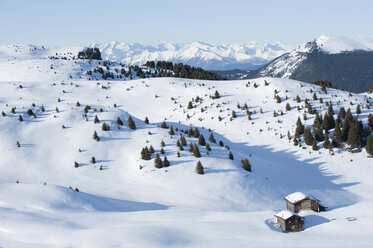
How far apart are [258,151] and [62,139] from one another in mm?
35268

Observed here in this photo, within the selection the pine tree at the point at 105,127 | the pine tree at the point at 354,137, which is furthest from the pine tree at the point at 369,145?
the pine tree at the point at 105,127

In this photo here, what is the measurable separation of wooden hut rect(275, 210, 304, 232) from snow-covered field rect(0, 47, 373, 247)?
0.85m

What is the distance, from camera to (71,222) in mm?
27688

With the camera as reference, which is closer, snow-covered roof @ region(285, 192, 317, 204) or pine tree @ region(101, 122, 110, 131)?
snow-covered roof @ region(285, 192, 317, 204)

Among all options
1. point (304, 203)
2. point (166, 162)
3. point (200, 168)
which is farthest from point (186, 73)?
point (304, 203)

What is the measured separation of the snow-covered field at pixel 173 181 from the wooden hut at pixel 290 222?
85cm

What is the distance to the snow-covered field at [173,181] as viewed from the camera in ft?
86.7

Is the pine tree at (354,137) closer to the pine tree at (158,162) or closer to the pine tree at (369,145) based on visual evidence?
the pine tree at (369,145)

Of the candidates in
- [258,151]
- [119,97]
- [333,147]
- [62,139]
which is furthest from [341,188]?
[119,97]

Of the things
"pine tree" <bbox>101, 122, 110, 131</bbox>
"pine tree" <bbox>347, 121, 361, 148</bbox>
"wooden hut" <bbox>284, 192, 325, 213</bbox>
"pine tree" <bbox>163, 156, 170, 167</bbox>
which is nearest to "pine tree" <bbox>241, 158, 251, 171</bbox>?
"wooden hut" <bbox>284, 192, 325, 213</bbox>

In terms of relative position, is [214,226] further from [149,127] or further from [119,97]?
[119,97]

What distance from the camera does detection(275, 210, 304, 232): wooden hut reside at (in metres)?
30.1

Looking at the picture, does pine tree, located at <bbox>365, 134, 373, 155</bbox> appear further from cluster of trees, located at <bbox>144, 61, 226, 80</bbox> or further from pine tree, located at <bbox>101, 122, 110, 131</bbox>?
cluster of trees, located at <bbox>144, 61, 226, 80</bbox>

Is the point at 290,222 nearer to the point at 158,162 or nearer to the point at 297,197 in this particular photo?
the point at 297,197
